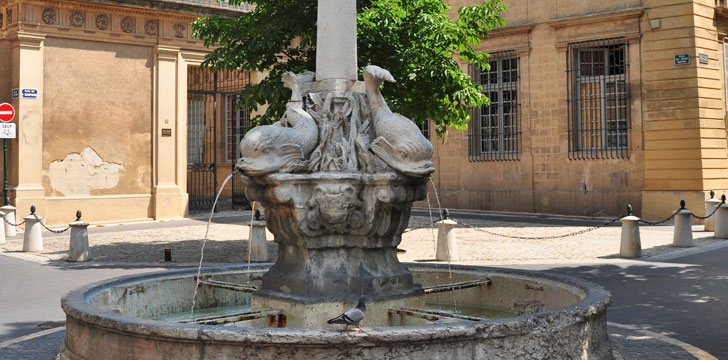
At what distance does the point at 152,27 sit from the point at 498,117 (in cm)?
1106

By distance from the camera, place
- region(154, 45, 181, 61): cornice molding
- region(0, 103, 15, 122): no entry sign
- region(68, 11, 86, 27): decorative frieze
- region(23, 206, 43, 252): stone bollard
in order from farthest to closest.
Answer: region(154, 45, 181, 61): cornice molding < region(68, 11, 86, 27): decorative frieze < region(0, 103, 15, 122): no entry sign < region(23, 206, 43, 252): stone bollard

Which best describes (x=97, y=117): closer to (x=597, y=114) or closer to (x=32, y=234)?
(x=32, y=234)

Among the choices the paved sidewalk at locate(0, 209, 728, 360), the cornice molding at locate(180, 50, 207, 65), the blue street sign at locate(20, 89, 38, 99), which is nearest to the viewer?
the paved sidewalk at locate(0, 209, 728, 360)

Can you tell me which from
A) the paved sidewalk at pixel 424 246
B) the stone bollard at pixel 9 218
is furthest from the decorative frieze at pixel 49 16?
the paved sidewalk at pixel 424 246

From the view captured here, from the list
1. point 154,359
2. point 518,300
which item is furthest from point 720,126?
point 154,359

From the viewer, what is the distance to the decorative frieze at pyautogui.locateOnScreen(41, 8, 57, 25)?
19766mm

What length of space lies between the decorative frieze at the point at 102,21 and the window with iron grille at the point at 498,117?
37.6ft

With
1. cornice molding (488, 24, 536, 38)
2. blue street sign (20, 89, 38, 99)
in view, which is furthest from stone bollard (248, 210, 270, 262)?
cornice molding (488, 24, 536, 38)

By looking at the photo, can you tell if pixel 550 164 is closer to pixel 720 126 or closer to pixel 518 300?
pixel 720 126

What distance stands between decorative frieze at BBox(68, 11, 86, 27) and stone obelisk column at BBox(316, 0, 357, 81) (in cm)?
1588

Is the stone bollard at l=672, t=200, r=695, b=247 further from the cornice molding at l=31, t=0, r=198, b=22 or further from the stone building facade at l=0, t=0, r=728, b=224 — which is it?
the cornice molding at l=31, t=0, r=198, b=22

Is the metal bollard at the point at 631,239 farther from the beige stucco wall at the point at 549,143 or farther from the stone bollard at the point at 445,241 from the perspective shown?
the beige stucco wall at the point at 549,143

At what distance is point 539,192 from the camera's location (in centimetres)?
2277

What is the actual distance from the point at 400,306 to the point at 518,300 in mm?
1686
